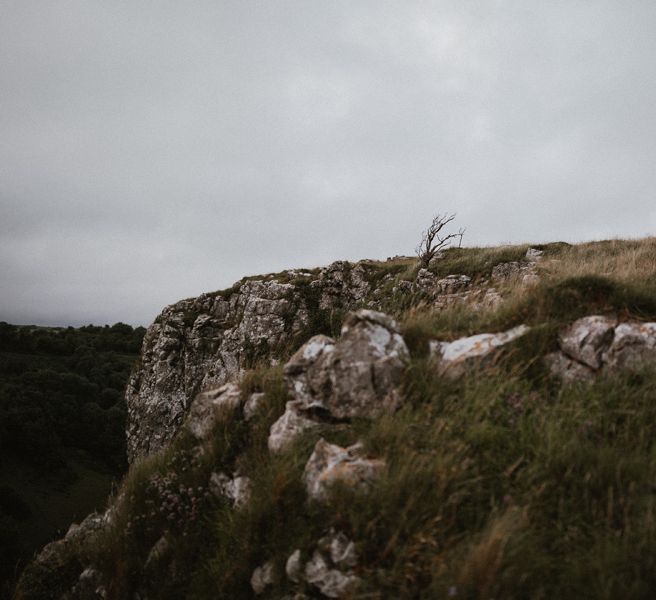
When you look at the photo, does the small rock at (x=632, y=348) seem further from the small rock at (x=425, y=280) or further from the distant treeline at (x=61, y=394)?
the distant treeline at (x=61, y=394)

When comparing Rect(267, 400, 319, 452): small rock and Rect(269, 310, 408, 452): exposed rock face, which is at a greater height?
Rect(269, 310, 408, 452): exposed rock face

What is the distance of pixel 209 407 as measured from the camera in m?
5.61

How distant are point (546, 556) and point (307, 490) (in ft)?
6.97

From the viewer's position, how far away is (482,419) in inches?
158

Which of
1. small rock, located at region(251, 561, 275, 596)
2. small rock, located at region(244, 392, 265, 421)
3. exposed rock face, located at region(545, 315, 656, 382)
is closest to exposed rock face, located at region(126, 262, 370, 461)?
small rock, located at region(244, 392, 265, 421)

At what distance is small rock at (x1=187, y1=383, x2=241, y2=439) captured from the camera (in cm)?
530

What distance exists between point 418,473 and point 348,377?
1.70 m

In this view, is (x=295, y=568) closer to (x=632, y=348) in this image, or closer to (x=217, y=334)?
(x=632, y=348)

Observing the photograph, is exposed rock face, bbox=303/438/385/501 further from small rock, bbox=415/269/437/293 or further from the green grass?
small rock, bbox=415/269/437/293

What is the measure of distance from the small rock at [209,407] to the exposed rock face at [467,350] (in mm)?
3169

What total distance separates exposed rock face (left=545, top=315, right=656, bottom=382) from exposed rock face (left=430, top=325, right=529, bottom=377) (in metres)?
0.58

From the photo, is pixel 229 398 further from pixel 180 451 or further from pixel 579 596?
Answer: pixel 579 596

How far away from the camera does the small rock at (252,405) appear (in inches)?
204

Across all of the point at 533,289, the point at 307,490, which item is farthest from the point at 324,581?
the point at 533,289
